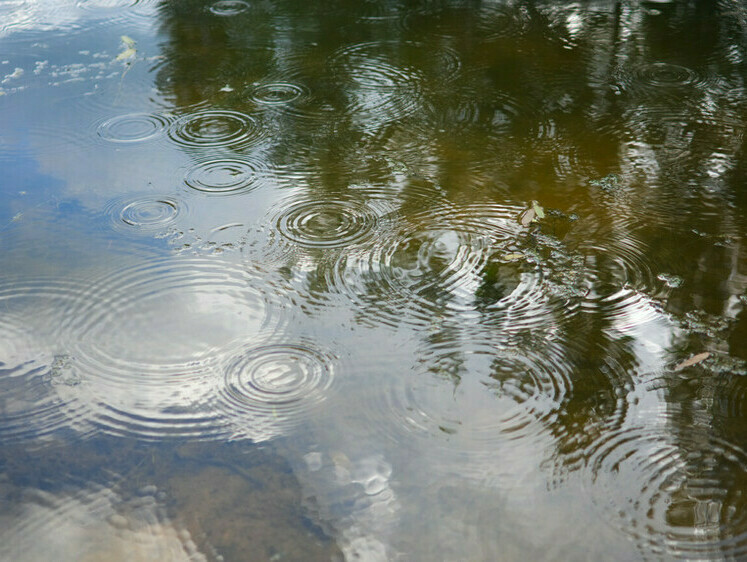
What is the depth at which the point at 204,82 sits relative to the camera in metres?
3.67

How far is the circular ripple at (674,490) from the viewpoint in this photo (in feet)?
5.31

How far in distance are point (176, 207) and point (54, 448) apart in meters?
1.13

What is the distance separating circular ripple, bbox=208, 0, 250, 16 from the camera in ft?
14.8

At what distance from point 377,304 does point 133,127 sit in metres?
1.70

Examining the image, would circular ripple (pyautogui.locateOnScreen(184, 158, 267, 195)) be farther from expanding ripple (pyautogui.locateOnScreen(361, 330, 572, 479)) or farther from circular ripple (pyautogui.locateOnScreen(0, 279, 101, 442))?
expanding ripple (pyautogui.locateOnScreen(361, 330, 572, 479))

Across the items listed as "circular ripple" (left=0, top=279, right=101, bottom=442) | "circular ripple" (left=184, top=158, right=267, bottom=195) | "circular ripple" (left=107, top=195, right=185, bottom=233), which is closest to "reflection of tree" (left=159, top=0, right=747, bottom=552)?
"circular ripple" (left=184, top=158, right=267, bottom=195)

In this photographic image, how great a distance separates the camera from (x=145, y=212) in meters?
2.71

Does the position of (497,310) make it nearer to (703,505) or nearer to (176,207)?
(703,505)

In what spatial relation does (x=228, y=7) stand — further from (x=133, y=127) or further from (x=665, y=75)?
(x=665, y=75)

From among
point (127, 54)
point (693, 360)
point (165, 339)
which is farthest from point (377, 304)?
point (127, 54)

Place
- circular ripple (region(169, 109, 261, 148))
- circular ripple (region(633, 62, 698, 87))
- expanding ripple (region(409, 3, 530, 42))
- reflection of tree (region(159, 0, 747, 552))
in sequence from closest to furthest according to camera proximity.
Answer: reflection of tree (region(159, 0, 747, 552)) < circular ripple (region(169, 109, 261, 148)) < circular ripple (region(633, 62, 698, 87)) < expanding ripple (region(409, 3, 530, 42))

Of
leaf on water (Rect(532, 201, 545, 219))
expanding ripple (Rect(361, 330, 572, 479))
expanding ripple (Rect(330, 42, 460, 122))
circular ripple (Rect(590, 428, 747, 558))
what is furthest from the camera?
expanding ripple (Rect(330, 42, 460, 122))

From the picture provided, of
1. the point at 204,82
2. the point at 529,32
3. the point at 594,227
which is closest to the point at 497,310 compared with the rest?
the point at 594,227

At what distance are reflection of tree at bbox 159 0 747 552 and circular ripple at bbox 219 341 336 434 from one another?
313mm
